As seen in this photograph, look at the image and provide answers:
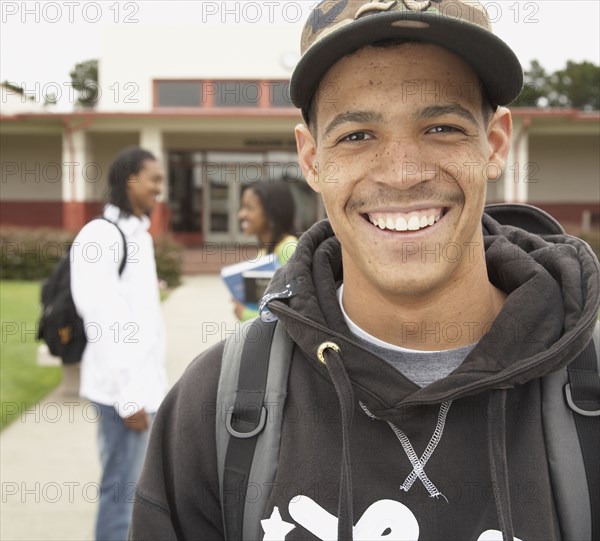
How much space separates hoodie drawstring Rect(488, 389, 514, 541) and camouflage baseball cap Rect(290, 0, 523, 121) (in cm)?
77

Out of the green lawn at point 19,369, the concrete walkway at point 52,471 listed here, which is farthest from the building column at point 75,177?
the concrete walkway at point 52,471

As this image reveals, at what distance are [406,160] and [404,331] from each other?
0.44 m

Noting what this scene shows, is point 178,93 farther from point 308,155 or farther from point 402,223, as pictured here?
point 402,223

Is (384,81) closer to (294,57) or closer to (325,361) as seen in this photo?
(325,361)

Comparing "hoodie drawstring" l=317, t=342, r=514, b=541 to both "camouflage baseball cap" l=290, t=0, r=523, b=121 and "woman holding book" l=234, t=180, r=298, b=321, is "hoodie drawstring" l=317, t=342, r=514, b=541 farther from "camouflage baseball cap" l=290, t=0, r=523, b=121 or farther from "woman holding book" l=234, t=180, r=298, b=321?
"woman holding book" l=234, t=180, r=298, b=321

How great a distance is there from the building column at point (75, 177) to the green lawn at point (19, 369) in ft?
23.7

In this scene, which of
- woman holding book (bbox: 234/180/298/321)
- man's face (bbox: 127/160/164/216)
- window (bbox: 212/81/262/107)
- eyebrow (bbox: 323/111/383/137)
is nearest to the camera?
eyebrow (bbox: 323/111/383/137)

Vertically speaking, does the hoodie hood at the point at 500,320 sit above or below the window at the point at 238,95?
below

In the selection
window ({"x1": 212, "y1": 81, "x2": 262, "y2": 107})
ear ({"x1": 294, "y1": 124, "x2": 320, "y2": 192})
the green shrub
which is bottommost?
the green shrub

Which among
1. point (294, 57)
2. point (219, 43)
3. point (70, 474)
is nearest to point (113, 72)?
point (219, 43)

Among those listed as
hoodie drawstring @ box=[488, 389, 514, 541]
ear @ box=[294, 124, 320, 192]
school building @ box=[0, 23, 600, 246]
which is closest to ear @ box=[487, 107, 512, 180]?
ear @ box=[294, 124, 320, 192]

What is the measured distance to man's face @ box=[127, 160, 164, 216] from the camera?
3957 millimetres

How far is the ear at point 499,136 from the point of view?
193 cm

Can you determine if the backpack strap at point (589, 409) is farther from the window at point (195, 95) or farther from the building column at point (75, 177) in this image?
the window at point (195, 95)
